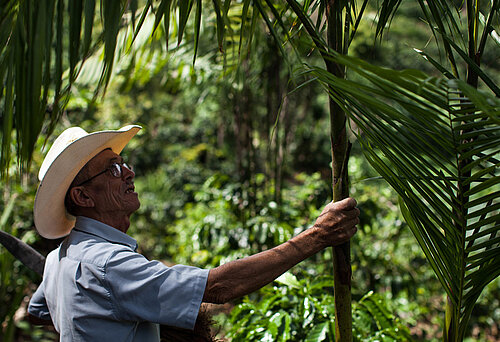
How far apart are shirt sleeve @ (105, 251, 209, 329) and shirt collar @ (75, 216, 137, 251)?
25cm

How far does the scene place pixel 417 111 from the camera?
1.02 meters

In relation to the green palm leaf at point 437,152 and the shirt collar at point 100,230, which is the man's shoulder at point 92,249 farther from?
the green palm leaf at point 437,152

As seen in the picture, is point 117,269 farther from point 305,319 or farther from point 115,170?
point 305,319

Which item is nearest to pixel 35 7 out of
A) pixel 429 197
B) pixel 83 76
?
pixel 429 197

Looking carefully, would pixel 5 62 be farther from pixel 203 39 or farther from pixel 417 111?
pixel 203 39

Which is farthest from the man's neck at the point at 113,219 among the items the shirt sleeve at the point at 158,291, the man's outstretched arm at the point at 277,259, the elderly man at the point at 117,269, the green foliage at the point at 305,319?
the green foliage at the point at 305,319

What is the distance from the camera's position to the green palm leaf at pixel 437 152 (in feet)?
3.21

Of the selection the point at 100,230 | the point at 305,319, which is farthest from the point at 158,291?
the point at 305,319

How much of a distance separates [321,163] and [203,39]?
6.68m

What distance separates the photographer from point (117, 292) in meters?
1.25

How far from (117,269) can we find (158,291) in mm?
125

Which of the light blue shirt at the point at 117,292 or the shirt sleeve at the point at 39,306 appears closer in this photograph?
the light blue shirt at the point at 117,292

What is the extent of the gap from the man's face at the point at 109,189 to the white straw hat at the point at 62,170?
0.12 ft

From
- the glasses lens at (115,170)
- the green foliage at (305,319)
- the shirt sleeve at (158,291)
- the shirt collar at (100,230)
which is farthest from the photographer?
the green foliage at (305,319)
